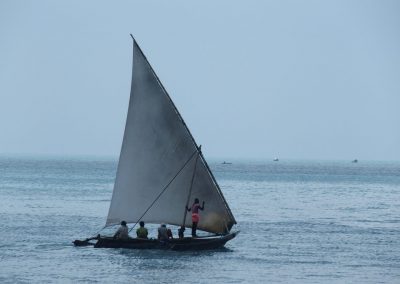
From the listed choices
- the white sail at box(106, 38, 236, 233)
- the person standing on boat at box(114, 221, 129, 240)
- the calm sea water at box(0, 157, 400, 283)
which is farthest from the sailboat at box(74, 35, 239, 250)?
the calm sea water at box(0, 157, 400, 283)

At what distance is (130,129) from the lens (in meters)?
41.2

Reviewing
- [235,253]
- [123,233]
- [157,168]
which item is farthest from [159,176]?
[235,253]

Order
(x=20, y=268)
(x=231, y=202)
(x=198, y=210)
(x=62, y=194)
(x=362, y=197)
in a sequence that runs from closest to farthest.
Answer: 1. (x=20, y=268)
2. (x=198, y=210)
3. (x=231, y=202)
4. (x=62, y=194)
5. (x=362, y=197)

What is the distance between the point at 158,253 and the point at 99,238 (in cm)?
→ 263

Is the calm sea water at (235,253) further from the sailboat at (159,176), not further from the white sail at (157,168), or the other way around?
the white sail at (157,168)

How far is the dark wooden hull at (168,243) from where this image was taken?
3984 cm

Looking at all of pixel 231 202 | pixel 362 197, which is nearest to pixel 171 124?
pixel 231 202

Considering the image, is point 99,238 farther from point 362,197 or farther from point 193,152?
point 362,197

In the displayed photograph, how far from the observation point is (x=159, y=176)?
40.8 m

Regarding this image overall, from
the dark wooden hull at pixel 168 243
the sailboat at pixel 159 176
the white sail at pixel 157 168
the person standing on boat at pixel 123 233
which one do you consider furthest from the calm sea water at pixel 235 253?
the white sail at pixel 157 168

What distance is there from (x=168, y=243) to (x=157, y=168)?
124 inches

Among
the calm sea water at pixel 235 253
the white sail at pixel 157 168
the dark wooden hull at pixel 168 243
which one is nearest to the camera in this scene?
the calm sea water at pixel 235 253

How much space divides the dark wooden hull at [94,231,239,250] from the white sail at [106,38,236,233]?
50 centimetres

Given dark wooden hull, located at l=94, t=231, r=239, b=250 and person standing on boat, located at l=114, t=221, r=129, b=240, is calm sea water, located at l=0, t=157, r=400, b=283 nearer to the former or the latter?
dark wooden hull, located at l=94, t=231, r=239, b=250
